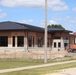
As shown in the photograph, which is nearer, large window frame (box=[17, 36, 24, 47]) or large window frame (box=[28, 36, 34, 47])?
large window frame (box=[17, 36, 24, 47])

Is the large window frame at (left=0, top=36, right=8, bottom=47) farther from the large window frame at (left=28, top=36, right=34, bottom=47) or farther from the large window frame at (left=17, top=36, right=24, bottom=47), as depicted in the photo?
the large window frame at (left=28, top=36, right=34, bottom=47)

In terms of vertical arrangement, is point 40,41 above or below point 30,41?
above

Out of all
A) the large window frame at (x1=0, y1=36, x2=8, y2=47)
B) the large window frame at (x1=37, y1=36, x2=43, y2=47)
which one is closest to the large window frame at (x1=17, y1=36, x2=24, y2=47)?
the large window frame at (x1=0, y1=36, x2=8, y2=47)

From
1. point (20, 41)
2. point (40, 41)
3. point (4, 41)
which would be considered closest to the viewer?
point (20, 41)

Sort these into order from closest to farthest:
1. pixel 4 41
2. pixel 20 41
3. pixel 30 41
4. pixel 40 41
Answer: pixel 20 41, pixel 4 41, pixel 30 41, pixel 40 41

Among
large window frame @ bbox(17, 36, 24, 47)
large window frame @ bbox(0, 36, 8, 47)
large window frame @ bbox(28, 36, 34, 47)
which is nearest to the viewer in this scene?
large window frame @ bbox(17, 36, 24, 47)

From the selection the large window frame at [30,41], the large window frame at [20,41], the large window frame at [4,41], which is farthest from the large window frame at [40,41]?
the large window frame at [4,41]

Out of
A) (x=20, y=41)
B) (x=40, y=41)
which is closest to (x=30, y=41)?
(x=20, y=41)

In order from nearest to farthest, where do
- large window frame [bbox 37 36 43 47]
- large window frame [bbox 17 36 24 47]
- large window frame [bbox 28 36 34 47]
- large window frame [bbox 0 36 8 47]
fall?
large window frame [bbox 17 36 24 47] < large window frame [bbox 0 36 8 47] < large window frame [bbox 28 36 34 47] < large window frame [bbox 37 36 43 47]

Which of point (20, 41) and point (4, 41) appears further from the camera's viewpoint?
point (4, 41)

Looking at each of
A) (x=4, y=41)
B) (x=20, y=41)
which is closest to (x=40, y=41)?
(x=20, y=41)

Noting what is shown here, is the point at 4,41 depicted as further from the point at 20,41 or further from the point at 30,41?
the point at 30,41

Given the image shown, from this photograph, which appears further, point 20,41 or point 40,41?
point 40,41

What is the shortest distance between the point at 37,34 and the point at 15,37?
643 cm
